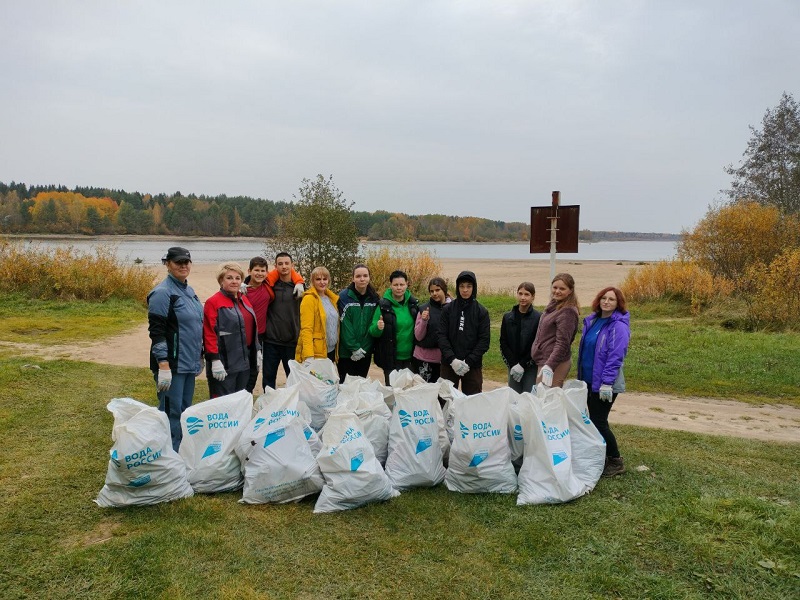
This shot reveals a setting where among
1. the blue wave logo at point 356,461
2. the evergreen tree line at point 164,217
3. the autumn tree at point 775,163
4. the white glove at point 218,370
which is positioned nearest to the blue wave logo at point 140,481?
the white glove at point 218,370

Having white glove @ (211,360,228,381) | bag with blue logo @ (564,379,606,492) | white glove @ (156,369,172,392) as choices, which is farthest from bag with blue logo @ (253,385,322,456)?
bag with blue logo @ (564,379,606,492)

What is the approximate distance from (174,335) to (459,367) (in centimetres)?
243

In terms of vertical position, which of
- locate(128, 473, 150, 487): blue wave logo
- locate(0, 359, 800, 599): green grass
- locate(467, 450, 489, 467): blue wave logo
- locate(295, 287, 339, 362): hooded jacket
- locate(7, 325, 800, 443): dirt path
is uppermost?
locate(295, 287, 339, 362): hooded jacket

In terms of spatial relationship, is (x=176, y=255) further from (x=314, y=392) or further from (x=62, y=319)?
(x=62, y=319)

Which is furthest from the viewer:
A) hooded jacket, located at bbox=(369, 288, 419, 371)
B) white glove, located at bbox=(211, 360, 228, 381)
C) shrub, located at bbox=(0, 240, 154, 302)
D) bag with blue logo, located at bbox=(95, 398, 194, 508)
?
shrub, located at bbox=(0, 240, 154, 302)

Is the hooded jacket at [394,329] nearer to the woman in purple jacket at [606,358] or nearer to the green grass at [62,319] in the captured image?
the woman in purple jacket at [606,358]

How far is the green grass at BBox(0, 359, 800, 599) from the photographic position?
2756mm

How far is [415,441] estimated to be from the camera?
155 inches

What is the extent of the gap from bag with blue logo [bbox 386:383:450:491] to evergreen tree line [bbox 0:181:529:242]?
2047 inches

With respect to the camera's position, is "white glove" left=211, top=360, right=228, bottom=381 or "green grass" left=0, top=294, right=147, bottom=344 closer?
"white glove" left=211, top=360, right=228, bottom=381

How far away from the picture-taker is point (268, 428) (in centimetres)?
371

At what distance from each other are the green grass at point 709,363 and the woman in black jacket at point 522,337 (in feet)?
10.1

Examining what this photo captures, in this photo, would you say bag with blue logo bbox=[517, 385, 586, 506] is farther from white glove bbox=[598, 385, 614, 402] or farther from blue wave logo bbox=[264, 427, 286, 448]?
blue wave logo bbox=[264, 427, 286, 448]

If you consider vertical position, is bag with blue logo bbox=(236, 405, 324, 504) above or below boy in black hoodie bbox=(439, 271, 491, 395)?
below
